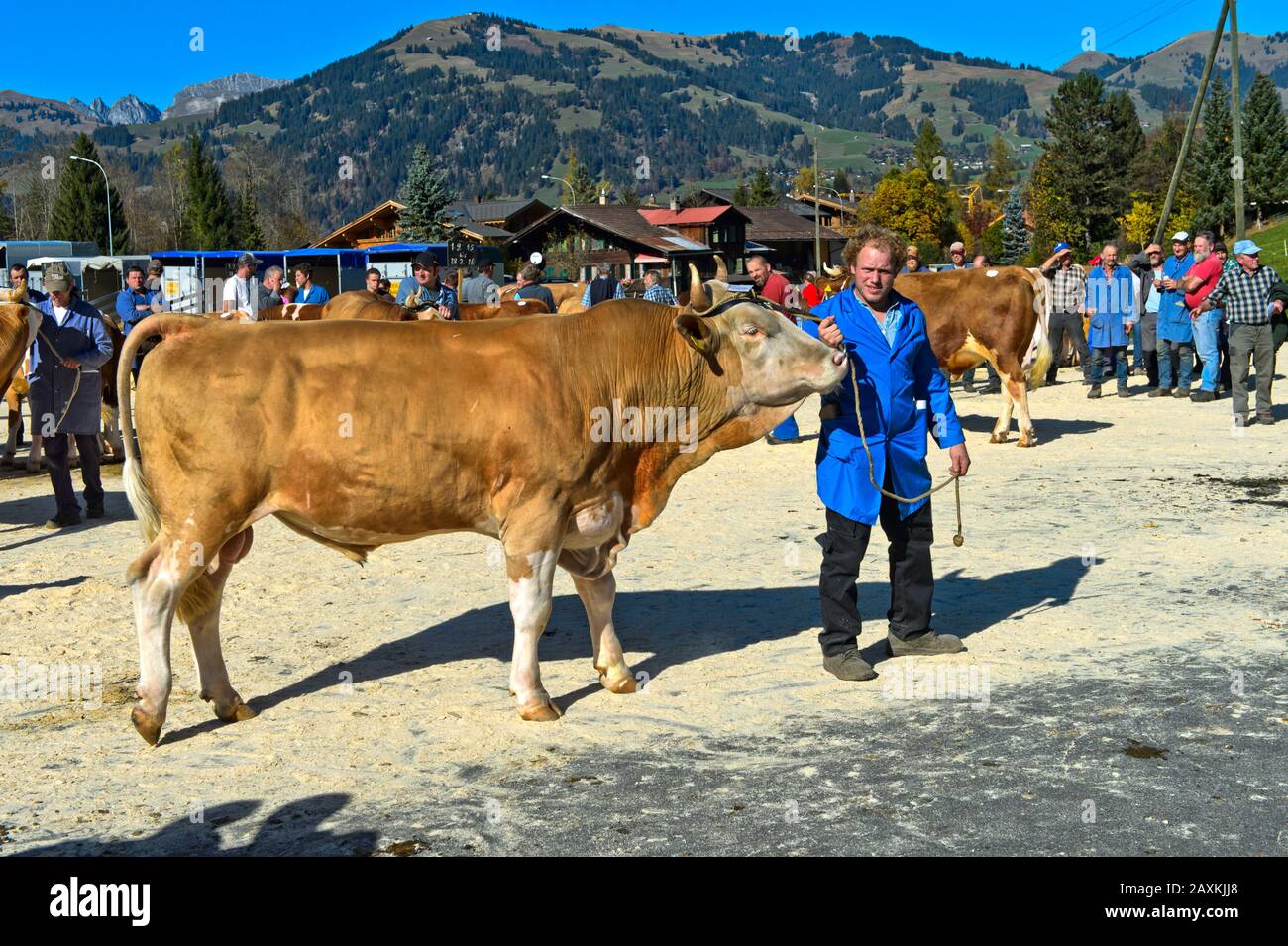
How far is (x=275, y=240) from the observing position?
3994 inches

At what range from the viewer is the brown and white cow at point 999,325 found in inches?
596

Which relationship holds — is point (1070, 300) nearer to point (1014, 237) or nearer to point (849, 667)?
point (849, 667)

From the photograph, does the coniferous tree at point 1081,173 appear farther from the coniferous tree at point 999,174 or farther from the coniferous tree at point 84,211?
the coniferous tree at point 999,174

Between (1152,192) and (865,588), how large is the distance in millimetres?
85153

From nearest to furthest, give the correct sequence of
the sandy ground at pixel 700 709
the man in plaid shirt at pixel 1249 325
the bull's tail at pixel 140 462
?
the sandy ground at pixel 700 709 < the bull's tail at pixel 140 462 < the man in plaid shirt at pixel 1249 325

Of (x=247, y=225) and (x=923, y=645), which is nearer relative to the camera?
(x=923, y=645)

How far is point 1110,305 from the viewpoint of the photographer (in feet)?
65.9

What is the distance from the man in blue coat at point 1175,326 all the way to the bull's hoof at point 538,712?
14.3m

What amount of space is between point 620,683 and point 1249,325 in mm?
11868

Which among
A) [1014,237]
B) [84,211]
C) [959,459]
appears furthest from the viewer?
[1014,237]

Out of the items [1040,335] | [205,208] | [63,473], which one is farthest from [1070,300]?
[205,208]

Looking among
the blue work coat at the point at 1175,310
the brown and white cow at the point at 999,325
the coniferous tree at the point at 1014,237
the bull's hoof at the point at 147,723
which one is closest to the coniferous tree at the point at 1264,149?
the coniferous tree at the point at 1014,237
